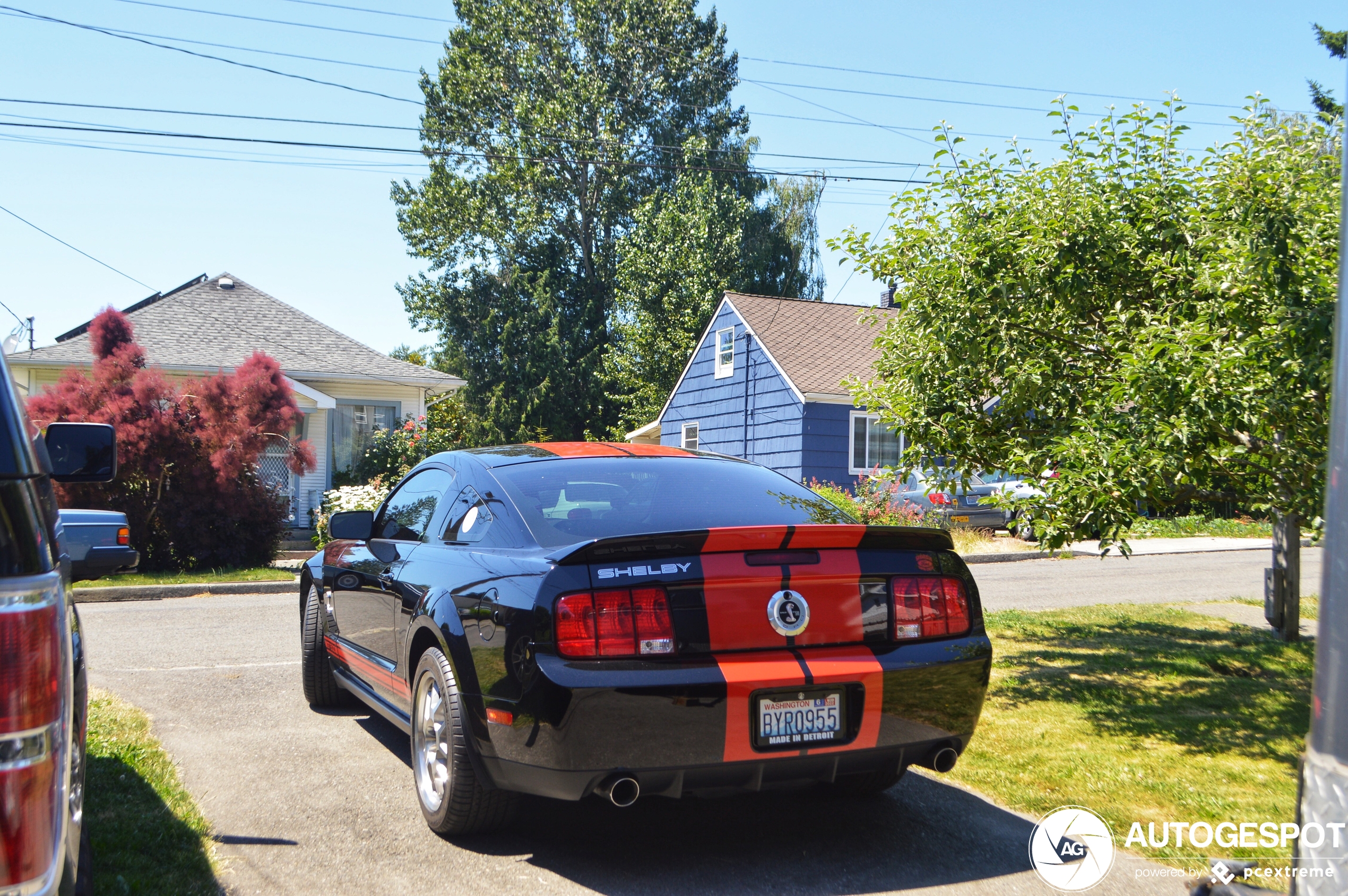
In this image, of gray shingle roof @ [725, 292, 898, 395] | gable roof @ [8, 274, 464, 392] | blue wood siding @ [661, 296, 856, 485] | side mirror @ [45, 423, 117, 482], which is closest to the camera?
side mirror @ [45, 423, 117, 482]

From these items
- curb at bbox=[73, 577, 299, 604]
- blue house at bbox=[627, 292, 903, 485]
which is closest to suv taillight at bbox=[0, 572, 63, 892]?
curb at bbox=[73, 577, 299, 604]

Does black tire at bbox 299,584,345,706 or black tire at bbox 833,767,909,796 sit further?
black tire at bbox 299,584,345,706

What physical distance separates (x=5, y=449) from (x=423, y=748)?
2.67 meters

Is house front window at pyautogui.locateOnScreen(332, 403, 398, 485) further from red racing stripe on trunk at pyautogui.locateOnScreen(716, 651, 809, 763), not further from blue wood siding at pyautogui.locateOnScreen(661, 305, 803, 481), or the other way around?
red racing stripe on trunk at pyautogui.locateOnScreen(716, 651, 809, 763)

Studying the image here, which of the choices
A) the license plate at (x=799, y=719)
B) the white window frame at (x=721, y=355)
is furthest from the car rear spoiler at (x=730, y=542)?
the white window frame at (x=721, y=355)

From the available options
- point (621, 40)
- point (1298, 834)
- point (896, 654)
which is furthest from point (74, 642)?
point (621, 40)

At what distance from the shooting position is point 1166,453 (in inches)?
223

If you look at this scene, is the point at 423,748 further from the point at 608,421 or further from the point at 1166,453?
the point at 608,421

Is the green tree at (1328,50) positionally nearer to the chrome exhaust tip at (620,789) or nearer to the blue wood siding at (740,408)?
the blue wood siding at (740,408)

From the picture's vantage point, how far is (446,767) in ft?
Answer: 14.0

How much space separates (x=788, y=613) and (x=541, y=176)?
37655 millimetres

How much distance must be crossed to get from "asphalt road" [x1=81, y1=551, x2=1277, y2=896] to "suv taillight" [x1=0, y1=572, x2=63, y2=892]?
1.94 metres

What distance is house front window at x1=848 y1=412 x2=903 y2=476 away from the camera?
23922 millimetres

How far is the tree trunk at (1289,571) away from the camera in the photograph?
9.19m
